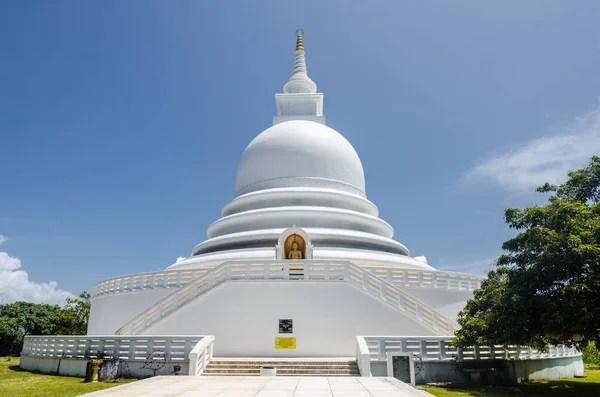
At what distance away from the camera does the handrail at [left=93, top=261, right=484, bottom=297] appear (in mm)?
19766

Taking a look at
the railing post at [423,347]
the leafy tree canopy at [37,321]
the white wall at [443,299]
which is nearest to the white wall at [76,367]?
the railing post at [423,347]

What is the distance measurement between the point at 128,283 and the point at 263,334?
28.1 ft

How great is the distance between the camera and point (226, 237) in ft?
79.9

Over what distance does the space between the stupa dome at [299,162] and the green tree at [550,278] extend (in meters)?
15.0

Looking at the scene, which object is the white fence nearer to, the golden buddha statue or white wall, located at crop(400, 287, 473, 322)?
the golden buddha statue

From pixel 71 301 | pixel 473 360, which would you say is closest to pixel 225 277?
pixel 473 360

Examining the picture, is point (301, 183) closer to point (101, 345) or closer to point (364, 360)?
point (101, 345)

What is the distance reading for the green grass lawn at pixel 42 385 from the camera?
11.8m

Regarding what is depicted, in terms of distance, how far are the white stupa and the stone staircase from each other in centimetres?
144

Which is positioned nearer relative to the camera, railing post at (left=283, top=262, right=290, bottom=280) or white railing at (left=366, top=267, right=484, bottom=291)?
railing post at (left=283, top=262, right=290, bottom=280)

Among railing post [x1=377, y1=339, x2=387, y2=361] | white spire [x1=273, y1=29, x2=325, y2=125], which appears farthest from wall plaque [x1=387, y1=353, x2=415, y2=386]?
white spire [x1=273, y1=29, x2=325, y2=125]

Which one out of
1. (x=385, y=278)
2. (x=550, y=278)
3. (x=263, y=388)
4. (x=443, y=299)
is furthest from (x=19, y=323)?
(x=550, y=278)

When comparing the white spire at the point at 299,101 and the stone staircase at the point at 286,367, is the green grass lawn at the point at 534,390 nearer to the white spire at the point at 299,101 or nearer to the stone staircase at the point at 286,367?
the stone staircase at the point at 286,367

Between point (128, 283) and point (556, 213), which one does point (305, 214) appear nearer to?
point (128, 283)
